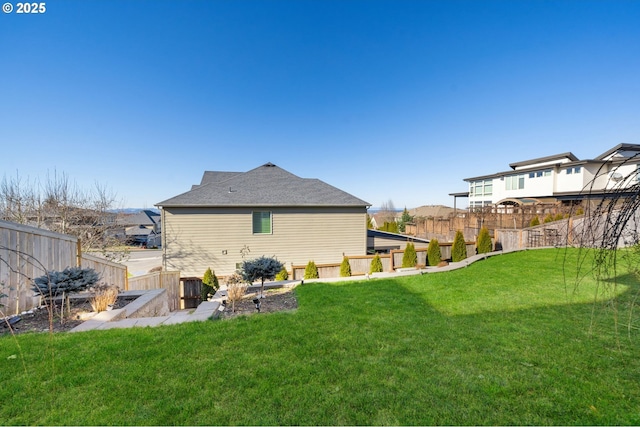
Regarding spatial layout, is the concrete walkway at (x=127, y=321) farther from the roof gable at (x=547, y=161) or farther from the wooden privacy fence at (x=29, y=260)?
the roof gable at (x=547, y=161)

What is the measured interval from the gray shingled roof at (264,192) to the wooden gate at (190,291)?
127 inches

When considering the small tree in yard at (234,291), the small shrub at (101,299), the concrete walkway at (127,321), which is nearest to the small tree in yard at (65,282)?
the small shrub at (101,299)

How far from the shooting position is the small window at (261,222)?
37.6 ft

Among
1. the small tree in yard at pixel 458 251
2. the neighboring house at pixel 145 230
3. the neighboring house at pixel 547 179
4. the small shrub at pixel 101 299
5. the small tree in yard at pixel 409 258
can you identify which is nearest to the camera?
the small shrub at pixel 101 299

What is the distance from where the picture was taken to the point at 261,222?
11.5 meters

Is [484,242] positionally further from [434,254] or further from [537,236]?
[537,236]

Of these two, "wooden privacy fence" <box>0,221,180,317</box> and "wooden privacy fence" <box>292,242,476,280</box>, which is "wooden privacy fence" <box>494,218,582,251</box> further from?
"wooden privacy fence" <box>0,221,180,317</box>

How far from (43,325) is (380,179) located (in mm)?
23977

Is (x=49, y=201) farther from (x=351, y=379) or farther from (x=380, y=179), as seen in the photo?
(x=380, y=179)

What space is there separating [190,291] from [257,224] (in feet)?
12.5

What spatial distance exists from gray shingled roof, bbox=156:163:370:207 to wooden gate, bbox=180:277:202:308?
323 centimetres

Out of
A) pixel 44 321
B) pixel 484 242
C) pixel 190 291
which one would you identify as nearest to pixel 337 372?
pixel 44 321

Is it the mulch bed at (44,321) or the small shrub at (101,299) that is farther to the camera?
the small shrub at (101,299)

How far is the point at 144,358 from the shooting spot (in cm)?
280
